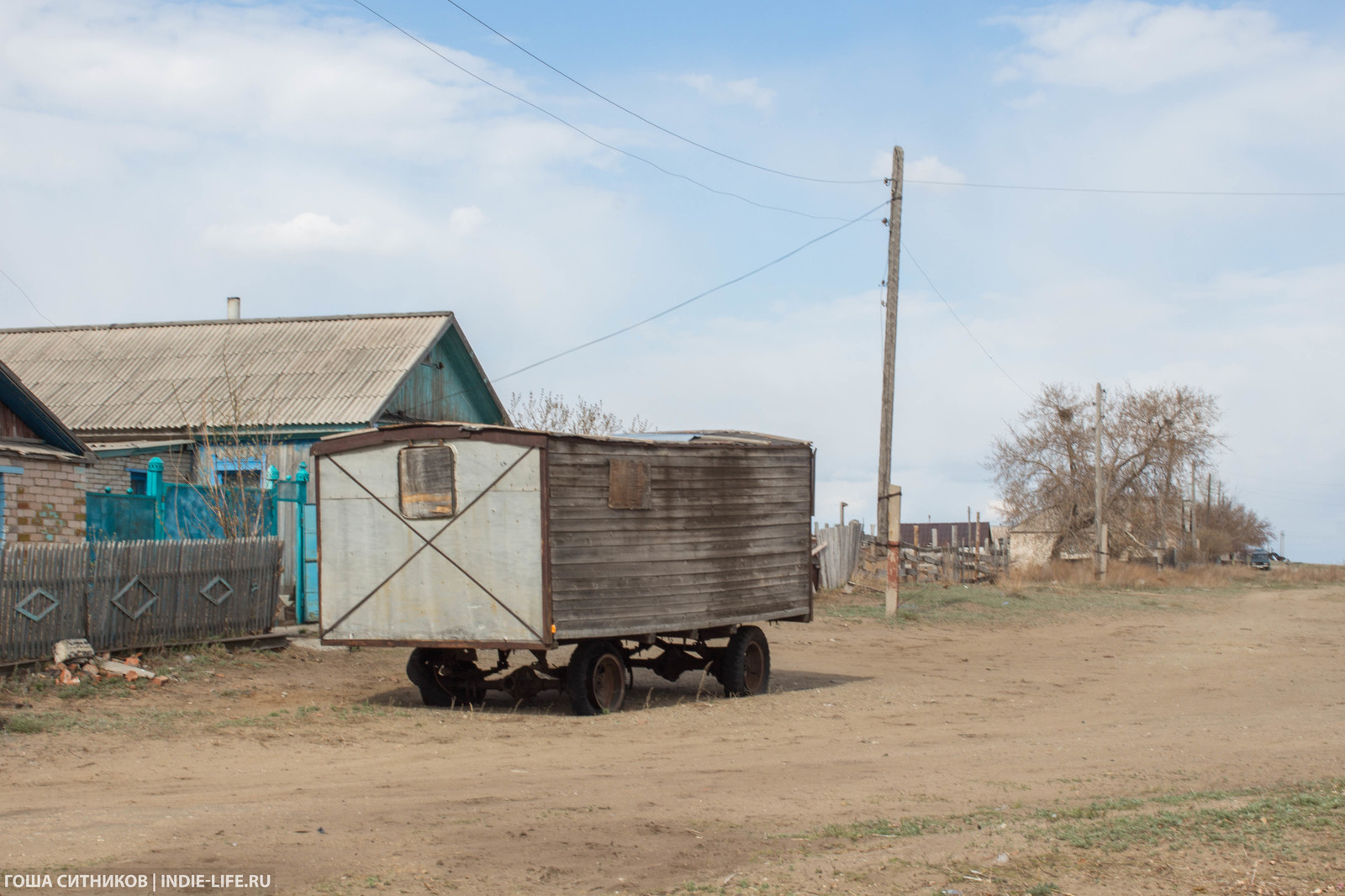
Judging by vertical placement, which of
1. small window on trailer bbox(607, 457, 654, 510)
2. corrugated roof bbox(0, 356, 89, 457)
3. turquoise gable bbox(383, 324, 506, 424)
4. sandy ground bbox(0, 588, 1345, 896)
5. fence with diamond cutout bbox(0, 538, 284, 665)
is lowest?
sandy ground bbox(0, 588, 1345, 896)

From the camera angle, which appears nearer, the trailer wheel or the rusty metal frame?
the rusty metal frame

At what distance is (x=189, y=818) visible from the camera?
7.06m

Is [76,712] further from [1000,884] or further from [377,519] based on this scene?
[1000,884]

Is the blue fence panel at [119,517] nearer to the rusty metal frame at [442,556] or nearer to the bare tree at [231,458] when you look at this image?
the bare tree at [231,458]

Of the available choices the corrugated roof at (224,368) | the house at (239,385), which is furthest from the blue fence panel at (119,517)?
the corrugated roof at (224,368)

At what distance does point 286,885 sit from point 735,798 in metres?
3.40

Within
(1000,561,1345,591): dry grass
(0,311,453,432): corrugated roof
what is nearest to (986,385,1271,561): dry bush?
(1000,561,1345,591): dry grass

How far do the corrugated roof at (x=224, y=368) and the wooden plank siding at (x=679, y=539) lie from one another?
10.7 m

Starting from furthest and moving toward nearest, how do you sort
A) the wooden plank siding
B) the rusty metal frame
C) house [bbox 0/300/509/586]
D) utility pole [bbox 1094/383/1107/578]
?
utility pole [bbox 1094/383/1107/578]
house [bbox 0/300/509/586]
the wooden plank siding
the rusty metal frame

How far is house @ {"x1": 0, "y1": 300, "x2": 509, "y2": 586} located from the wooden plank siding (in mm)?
9704

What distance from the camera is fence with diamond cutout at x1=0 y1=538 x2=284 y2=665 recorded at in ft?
42.0

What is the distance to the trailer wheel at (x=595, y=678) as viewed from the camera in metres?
12.1

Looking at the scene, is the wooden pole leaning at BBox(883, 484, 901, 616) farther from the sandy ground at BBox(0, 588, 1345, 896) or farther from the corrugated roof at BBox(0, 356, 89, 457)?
the corrugated roof at BBox(0, 356, 89, 457)

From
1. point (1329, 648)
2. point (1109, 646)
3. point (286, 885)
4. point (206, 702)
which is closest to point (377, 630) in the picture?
point (206, 702)
